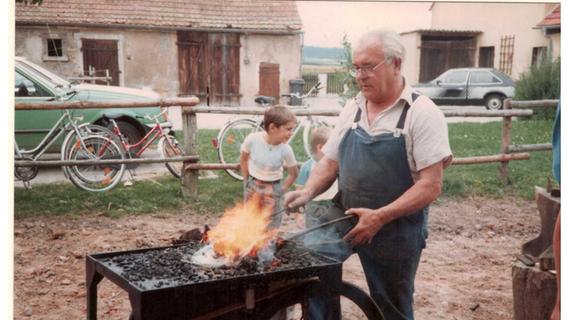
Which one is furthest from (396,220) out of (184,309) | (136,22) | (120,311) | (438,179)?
(136,22)

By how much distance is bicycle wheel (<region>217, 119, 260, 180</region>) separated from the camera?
383cm

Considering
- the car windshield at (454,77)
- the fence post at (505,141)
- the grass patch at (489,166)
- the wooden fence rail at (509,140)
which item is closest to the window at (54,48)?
the car windshield at (454,77)

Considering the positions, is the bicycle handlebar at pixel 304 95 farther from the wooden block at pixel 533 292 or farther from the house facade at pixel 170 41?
the wooden block at pixel 533 292

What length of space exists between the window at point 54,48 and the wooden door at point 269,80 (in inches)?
37.9

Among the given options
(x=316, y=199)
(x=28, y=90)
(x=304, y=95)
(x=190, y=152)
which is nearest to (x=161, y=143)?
(x=190, y=152)

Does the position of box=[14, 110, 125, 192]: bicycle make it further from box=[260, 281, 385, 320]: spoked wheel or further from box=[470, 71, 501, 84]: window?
box=[470, 71, 501, 84]: window

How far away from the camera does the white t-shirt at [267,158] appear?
2.80m

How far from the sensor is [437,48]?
3.03m

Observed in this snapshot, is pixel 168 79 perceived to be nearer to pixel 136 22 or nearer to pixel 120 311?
pixel 136 22

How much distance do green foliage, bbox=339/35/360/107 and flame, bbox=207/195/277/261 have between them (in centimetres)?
101

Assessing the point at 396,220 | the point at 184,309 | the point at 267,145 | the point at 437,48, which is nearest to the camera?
the point at 184,309

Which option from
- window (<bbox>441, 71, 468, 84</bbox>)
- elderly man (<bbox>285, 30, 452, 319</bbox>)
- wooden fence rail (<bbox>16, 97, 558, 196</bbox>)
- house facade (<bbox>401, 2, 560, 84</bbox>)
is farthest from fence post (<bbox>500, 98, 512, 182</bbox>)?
elderly man (<bbox>285, 30, 452, 319</bbox>)

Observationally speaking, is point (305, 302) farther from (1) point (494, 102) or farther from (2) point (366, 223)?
(1) point (494, 102)
